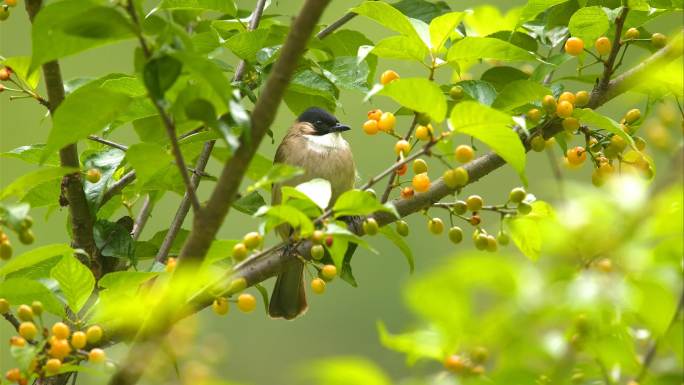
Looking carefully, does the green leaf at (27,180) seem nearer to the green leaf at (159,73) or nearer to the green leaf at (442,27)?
the green leaf at (159,73)

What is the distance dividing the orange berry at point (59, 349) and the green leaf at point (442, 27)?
1.23 metres

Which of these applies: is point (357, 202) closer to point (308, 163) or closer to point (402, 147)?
point (402, 147)

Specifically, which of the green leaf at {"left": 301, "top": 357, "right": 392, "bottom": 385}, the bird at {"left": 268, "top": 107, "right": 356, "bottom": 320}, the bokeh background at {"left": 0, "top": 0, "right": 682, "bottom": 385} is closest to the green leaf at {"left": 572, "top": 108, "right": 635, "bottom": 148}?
the green leaf at {"left": 301, "top": 357, "right": 392, "bottom": 385}

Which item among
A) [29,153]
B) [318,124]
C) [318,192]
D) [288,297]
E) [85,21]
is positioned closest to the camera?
[85,21]

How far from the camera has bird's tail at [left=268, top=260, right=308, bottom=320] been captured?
5.01 metres

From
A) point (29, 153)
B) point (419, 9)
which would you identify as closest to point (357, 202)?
point (29, 153)

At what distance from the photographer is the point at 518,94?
2.80 metres

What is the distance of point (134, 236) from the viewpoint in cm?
349

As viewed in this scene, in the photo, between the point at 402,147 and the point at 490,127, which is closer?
the point at 490,127

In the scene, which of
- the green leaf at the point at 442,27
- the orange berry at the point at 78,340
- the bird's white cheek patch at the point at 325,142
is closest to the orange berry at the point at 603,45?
the green leaf at the point at 442,27

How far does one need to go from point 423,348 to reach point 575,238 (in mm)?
361

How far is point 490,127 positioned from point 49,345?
1.10m

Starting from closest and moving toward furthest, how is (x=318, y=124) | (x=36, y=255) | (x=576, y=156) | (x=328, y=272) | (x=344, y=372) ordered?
1. (x=344, y=372)
2. (x=36, y=255)
3. (x=328, y=272)
4. (x=576, y=156)
5. (x=318, y=124)

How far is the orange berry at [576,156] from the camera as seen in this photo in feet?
9.70
